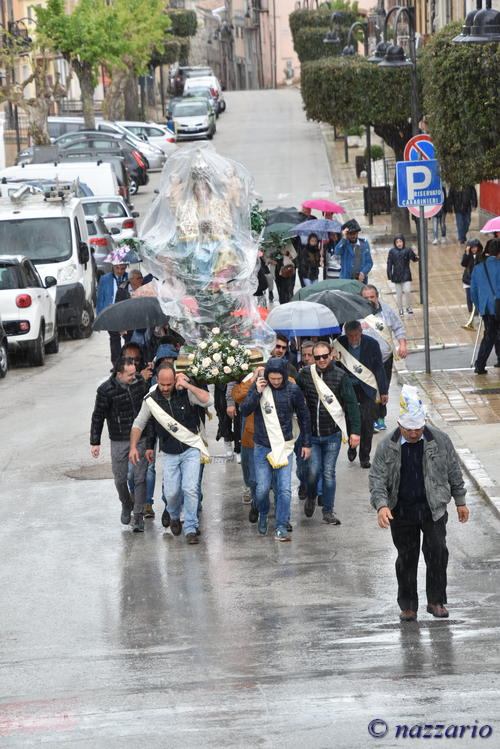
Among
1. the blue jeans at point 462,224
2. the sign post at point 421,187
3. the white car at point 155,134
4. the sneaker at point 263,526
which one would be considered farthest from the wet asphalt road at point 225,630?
the white car at point 155,134

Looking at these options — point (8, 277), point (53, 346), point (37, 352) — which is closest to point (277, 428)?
point (37, 352)

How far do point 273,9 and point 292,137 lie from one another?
41302 mm

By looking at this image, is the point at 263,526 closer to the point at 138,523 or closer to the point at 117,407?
the point at 138,523

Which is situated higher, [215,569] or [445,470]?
[445,470]

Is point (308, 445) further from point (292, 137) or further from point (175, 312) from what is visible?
point (292, 137)

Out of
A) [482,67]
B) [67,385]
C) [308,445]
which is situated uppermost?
[482,67]

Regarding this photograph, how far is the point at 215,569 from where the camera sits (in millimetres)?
11102

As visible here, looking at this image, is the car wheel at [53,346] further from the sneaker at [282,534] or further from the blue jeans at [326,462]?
the sneaker at [282,534]

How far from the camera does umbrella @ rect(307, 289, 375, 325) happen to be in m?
13.7

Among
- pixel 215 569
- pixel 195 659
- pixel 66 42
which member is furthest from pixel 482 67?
pixel 66 42

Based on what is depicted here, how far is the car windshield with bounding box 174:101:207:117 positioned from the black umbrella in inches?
1697

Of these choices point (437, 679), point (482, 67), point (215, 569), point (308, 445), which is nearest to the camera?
point (437, 679)

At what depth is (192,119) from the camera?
56.1 metres

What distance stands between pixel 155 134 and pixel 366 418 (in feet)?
127
